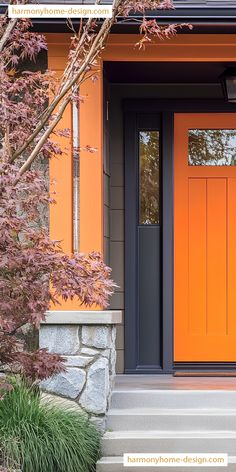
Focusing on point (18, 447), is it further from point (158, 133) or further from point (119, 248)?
point (158, 133)

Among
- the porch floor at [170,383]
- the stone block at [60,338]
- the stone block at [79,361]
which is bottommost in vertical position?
the porch floor at [170,383]

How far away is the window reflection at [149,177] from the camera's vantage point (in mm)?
7633

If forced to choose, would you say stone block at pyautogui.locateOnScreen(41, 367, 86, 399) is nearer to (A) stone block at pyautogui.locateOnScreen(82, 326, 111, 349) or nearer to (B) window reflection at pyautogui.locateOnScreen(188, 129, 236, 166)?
(A) stone block at pyautogui.locateOnScreen(82, 326, 111, 349)

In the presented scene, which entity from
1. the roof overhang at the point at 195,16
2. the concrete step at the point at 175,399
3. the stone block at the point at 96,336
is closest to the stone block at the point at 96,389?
the stone block at the point at 96,336

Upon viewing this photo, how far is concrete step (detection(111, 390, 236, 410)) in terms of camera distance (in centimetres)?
623

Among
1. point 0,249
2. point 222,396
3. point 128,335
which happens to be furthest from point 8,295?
point 128,335

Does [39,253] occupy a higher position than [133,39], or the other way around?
[133,39]

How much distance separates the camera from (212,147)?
7645 millimetres

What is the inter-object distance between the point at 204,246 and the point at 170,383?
1.39 m

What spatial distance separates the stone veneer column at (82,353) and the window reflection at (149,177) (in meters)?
1.81

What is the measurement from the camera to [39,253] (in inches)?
173

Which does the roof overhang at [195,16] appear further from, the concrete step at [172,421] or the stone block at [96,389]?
the concrete step at [172,421]

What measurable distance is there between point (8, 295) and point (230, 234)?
11.7ft

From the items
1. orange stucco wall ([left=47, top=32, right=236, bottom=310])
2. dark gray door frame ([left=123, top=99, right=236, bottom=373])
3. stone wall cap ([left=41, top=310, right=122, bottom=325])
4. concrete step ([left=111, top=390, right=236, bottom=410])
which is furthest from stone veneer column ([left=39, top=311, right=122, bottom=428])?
dark gray door frame ([left=123, top=99, right=236, bottom=373])
